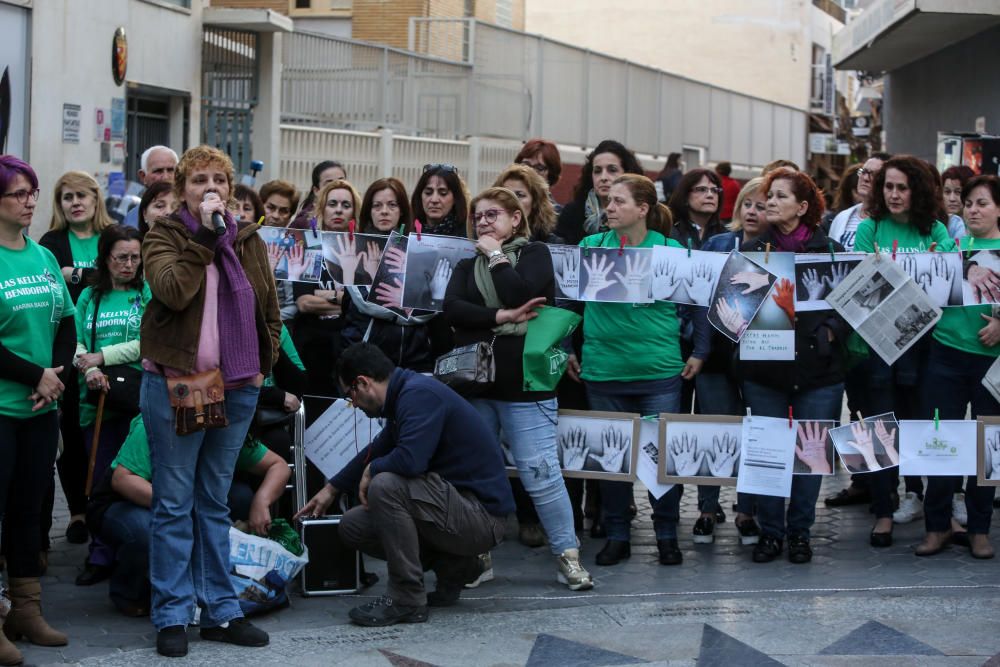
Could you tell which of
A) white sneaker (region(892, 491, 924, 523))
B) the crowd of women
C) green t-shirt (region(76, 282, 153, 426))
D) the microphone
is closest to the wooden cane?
the crowd of women

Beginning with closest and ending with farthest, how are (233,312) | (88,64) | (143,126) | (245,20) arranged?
(233,312) < (88,64) < (143,126) < (245,20)

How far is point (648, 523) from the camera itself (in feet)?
Answer: 28.2

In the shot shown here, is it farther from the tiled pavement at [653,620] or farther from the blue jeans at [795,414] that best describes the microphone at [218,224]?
the blue jeans at [795,414]

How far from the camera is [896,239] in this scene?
7703 mm

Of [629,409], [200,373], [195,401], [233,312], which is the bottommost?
[629,409]

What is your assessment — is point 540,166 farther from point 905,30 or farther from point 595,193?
point 905,30

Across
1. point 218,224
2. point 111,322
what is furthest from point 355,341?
point 218,224

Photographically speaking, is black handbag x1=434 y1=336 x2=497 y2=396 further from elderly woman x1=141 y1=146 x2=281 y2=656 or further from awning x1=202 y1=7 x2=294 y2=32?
awning x1=202 y1=7 x2=294 y2=32

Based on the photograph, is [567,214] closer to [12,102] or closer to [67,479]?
[67,479]

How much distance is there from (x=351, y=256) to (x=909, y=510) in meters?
3.51

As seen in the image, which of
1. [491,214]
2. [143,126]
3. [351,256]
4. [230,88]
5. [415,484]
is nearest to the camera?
[415,484]

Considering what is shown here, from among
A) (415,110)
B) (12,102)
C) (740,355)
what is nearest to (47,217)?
(12,102)

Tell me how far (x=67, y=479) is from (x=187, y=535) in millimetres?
2159

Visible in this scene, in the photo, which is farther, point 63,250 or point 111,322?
point 63,250
